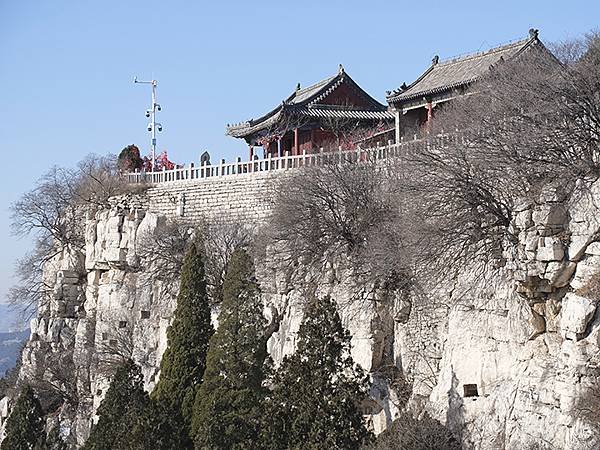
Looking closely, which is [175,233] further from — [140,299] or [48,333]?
[48,333]

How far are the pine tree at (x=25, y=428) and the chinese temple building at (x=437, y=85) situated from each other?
12224mm

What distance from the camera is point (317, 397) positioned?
17.5 meters

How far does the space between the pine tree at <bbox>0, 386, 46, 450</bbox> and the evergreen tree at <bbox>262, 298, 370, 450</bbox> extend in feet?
32.2

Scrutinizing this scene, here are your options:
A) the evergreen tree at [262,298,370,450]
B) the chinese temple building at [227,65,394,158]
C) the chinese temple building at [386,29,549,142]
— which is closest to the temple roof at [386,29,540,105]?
the chinese temple building at [386,29,549,142]

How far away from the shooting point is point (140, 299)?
30.7 m

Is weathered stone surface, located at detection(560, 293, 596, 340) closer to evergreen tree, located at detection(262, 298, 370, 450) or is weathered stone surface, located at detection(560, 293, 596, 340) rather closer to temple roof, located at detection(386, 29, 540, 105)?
evergreen tree, located at detection(262, 298, 370, 450)

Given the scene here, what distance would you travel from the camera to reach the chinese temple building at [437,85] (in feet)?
80.5

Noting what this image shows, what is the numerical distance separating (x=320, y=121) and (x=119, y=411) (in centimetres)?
1328

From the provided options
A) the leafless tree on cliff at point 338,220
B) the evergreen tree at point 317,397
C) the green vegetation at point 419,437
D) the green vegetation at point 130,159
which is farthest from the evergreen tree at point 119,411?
the green vegetation at point 130,159

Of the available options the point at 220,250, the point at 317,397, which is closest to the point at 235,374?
the point at 317,397

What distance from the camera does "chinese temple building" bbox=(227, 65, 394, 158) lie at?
31406 mm

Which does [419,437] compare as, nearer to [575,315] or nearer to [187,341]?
[575,315]

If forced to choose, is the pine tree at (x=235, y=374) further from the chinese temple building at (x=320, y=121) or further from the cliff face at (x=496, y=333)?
the chinese temple building at (x=320, y=121)

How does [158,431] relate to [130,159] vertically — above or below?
below
